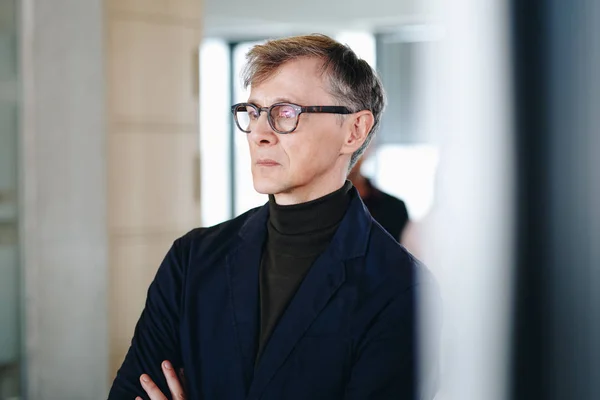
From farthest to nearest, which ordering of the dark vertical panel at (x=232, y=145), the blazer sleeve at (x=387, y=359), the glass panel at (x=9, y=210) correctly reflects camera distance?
the dark vertical panel at (x=232, y=145) < the glass panel at (x=9, y=210) < the blazer sleeve at (x=387, y=359)

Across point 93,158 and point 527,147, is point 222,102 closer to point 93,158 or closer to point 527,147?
point 93,158

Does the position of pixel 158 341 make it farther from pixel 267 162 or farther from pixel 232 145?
pixel 232 145

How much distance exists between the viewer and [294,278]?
4.73 feet

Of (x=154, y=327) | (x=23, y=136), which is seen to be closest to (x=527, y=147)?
(x=154, y=327)

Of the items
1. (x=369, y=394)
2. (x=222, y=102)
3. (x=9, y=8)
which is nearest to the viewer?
(x=369, y=394)

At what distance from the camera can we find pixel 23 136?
362 cm

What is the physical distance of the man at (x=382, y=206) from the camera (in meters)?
2.76

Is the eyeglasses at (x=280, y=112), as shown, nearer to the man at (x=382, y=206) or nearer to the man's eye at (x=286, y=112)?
the man's eye at (x=286, y=112)

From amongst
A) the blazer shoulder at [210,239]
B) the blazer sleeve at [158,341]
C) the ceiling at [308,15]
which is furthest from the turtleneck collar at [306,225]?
the ceiling at [308,15]

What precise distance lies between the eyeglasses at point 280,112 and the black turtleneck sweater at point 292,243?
0.50 feet

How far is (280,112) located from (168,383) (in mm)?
556

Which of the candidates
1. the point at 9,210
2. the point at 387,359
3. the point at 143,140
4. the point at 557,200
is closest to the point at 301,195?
the point at 387,359

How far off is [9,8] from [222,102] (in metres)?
5.77

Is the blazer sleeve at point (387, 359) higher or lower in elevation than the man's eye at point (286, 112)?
lower
